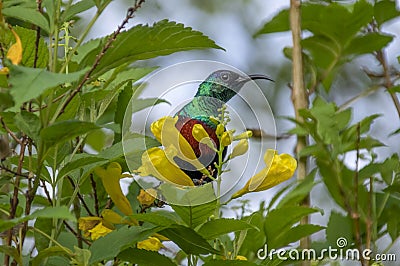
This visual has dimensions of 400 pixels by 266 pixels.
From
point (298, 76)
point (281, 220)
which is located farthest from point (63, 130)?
point (298, 76)

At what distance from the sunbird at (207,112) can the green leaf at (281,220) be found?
0.13m

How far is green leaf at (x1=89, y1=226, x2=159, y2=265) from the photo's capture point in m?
0.61

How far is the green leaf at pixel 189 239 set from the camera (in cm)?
62

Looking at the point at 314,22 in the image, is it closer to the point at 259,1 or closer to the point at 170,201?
the point at 170,201

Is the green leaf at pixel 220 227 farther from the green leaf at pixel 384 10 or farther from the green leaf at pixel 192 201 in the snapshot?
the green leaf at pixel 384 10

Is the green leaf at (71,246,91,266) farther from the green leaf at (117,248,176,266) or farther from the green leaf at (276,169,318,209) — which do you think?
the green leaf at (276,169,318,209)

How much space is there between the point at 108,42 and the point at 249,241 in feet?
1.06

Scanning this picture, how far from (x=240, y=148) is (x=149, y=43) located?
136mm

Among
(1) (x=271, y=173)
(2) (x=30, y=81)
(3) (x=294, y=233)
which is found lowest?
(3) (x=294, y=233)

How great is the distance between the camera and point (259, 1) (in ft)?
12.6

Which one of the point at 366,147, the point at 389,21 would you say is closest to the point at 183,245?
the point at 366,147

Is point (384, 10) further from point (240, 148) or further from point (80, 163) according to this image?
point (80, 163)

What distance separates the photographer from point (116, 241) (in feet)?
2.10

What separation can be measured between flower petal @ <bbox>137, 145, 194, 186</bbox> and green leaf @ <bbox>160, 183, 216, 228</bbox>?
0.02 metres
